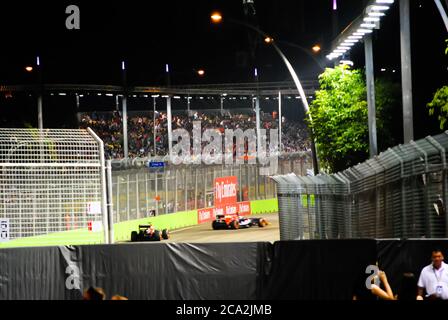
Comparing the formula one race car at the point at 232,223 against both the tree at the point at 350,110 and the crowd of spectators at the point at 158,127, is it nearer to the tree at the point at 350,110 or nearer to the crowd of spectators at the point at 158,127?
the crowd of spectators at the point at 158,127

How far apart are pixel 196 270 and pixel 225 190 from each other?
155 ft

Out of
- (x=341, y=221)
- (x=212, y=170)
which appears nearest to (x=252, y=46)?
(x=212, y=170)

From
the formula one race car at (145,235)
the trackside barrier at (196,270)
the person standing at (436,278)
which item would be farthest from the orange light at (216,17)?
the formula one race car at (145,235)

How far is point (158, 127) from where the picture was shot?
87.2 meters

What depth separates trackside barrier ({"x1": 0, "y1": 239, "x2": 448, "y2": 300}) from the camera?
14227 millimetres

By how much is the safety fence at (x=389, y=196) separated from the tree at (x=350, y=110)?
1.90 meters

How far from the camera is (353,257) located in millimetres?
14062

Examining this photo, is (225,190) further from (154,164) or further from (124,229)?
(124,229)

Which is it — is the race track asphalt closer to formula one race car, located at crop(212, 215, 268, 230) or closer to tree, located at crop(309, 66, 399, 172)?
formula one race car, located at crop(212, 215, 268, 230)

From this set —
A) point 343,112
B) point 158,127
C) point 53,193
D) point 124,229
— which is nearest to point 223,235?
point 124,229

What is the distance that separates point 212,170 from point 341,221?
40144 millimetres

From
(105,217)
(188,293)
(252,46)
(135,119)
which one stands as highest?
(252,46)
